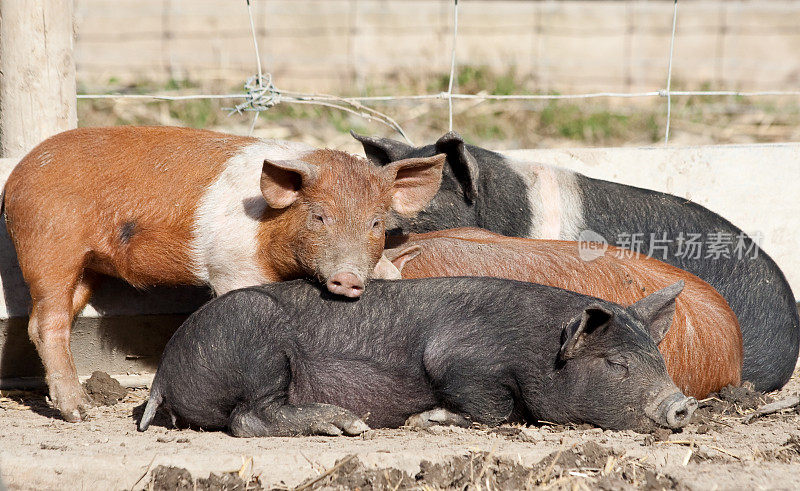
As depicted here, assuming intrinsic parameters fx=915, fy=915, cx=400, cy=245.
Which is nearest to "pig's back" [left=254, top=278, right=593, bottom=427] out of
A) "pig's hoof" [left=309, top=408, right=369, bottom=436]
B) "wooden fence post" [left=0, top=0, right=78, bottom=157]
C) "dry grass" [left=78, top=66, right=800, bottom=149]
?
"pig's hoof" [left=309, top=408, right=369, bottom=436]

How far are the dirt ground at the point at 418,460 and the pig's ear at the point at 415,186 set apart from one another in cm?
91

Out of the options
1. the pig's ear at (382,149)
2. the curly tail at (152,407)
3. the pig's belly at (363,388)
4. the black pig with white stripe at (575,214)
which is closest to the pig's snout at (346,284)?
the pig's belly at (363,388)

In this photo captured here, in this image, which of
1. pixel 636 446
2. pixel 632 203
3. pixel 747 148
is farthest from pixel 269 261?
pixel 747 148

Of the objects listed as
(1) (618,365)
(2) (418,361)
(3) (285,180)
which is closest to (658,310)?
(1) (618,365)

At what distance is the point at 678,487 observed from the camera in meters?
2.57

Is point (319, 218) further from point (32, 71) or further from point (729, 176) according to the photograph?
point (729, 176)

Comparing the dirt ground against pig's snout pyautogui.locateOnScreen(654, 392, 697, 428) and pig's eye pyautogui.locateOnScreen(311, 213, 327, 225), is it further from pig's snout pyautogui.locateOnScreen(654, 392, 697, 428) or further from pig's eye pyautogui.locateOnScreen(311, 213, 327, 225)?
pig's eye pyautogui.locateOnScreen(311, 213, 327, 225)

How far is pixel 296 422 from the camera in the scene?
9.95 ft

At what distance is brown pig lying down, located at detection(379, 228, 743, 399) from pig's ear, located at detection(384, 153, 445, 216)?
6.8 inches

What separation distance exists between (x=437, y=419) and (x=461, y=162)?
1390 millimetres

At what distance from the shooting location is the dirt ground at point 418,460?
2617 millimetres

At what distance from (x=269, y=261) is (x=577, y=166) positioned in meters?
1.88

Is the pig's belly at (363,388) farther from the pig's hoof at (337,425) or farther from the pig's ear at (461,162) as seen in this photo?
the pig's ear at (461,162)

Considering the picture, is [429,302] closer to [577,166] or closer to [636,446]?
[636,446]
